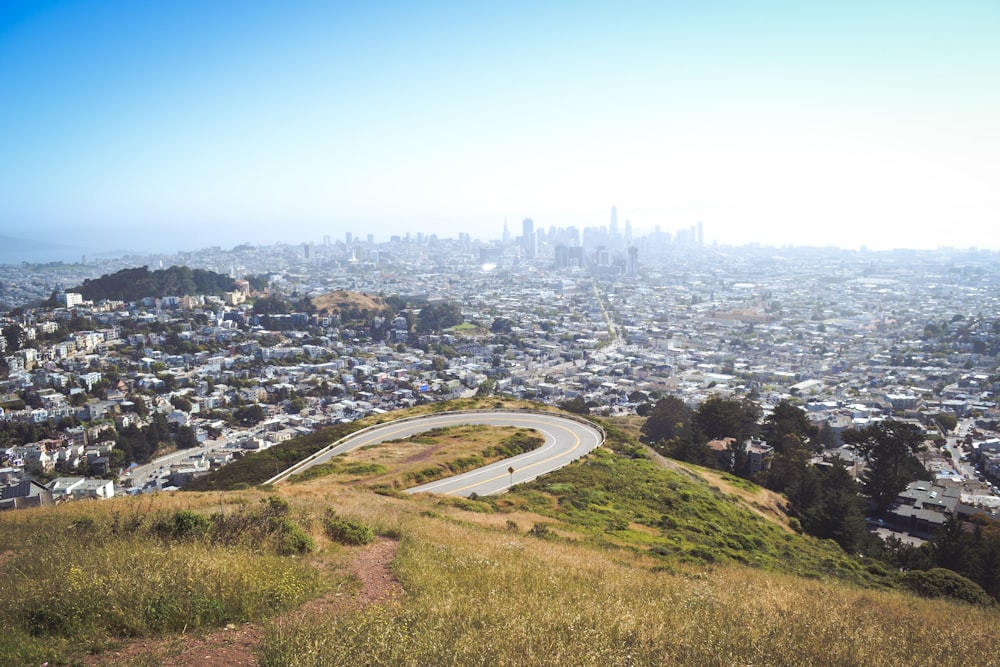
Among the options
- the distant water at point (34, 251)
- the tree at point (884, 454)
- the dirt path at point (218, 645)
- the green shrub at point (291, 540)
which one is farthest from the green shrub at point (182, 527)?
the distant water at point (34, 251)

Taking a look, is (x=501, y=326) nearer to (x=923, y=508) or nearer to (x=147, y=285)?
(x=147, y=285)

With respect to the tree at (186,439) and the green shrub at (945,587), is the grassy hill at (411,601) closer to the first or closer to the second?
the green shrub at (945,587)

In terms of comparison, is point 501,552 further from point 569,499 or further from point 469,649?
point 569,499

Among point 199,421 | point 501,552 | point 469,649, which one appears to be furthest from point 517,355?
point 469,649

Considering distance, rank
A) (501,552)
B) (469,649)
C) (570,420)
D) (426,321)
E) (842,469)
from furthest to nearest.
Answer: (426,321) < (570,420) < (842,469) < (501,552) < (469,649)

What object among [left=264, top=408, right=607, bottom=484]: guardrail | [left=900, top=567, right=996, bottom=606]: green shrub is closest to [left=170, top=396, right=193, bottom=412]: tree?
[left=264, top=408, right=607, bottom=484]: guardrail

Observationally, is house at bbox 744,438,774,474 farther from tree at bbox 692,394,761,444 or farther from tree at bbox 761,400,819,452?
tree at bbox 692,394,761,444

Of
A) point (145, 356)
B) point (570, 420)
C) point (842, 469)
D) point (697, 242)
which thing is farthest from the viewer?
point (697, 242)
